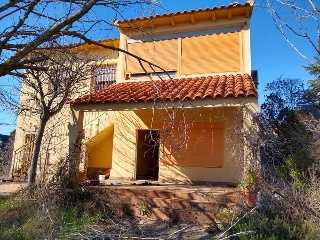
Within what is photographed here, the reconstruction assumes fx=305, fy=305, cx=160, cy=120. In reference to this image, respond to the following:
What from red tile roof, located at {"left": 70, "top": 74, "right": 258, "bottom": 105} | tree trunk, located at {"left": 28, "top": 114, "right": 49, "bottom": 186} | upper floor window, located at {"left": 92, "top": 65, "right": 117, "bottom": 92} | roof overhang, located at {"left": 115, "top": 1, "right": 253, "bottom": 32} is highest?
roof overhang, located at {"left": 115, "top": 1, "right": 253, "bottom": 32}

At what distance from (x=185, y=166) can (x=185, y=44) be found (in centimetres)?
465

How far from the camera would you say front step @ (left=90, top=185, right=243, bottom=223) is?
7.37 meters

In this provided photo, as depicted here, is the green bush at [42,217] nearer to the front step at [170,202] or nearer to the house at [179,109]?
the front step at [170,202]

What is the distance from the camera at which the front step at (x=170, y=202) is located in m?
A: 7.37

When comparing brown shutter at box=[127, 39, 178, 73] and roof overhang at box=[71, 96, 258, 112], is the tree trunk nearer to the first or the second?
roof overhang at box=[71, 96, 258, 112]

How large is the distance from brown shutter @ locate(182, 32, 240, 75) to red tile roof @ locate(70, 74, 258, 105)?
45cm

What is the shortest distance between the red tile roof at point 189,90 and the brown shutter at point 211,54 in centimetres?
45

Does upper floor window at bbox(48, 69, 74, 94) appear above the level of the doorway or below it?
above

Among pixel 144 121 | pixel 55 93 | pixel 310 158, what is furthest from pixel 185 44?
pixel 310 158

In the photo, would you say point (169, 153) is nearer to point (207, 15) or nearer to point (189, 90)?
point (189, 90)

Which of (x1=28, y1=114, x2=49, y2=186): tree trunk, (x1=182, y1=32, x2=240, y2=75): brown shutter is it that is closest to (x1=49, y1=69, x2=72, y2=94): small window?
Result: (x1=28, y1=114, x2=49, y2=186): tree trunk

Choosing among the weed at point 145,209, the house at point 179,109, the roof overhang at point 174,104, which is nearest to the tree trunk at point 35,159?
the house at point 179,109

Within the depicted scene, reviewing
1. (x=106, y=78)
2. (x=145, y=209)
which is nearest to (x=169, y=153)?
(x=145, y=209)

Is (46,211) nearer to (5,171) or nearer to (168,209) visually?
(168,209)
